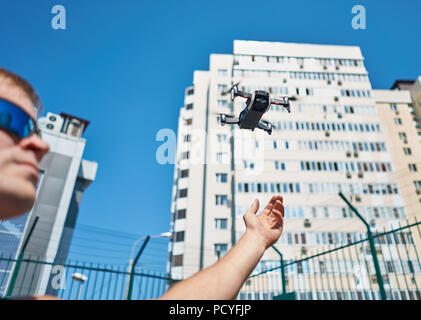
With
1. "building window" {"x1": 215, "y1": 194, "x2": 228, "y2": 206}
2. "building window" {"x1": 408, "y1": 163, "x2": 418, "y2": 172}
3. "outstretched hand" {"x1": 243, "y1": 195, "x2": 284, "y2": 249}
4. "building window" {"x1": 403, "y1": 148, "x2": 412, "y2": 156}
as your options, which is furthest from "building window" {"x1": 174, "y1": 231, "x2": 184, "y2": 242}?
"outstretched hand" {"x1": 243, "y1": 195, "x2": 284, "y2": 249}

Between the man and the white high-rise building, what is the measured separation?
32877 millimetres

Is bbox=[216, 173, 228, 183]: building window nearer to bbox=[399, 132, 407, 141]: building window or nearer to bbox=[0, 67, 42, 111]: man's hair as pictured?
bbox=[399, 132, 407, 141]: building window

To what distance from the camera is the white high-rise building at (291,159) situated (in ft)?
117

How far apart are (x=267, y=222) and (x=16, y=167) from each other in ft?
3.51

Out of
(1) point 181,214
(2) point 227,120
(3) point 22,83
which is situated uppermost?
(1) point 181,214

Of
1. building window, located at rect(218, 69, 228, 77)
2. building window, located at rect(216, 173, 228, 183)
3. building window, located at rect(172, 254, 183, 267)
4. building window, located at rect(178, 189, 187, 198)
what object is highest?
building window, located at rect(218, 69, 228, 77)

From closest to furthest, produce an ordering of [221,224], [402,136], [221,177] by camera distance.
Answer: [221,224] → [221,177] → [402,136]

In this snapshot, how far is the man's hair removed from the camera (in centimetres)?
101

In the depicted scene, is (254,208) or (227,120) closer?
(254,208)

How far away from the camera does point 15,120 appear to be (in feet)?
3.03

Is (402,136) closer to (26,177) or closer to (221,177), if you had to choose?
(221,177)

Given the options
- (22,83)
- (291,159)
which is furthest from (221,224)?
(22,83)
